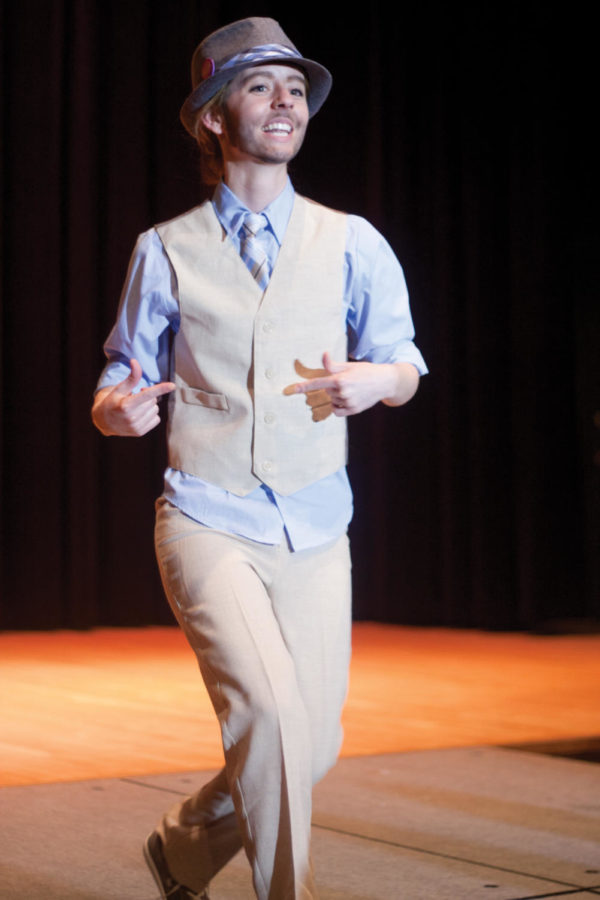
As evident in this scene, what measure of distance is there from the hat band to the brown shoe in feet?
3.63

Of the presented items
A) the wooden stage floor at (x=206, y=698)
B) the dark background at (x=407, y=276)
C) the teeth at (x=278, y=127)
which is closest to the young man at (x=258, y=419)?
the teeth at (x=278, y=127)

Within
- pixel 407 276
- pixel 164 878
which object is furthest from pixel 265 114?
pixel 407 276

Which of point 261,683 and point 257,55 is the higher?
point 257,55

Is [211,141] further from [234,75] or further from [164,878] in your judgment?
[164,878]

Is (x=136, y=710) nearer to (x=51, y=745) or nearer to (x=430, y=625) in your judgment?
(x=51, y=745)

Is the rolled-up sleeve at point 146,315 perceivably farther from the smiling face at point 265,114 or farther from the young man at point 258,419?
the smiling face at point 265,114

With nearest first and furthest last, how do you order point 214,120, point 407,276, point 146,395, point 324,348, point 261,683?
1. point 261,683
2. point 146,395
3. point 324,348
4. point 214,120
5. point 407,276

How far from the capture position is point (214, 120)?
1.96 metres

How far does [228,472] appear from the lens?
5.74ft

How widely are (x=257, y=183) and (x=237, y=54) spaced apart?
0.18 meters

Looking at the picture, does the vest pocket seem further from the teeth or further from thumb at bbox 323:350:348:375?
the teeth

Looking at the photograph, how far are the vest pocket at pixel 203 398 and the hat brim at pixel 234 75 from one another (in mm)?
414

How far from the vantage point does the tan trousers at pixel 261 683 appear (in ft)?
5.19

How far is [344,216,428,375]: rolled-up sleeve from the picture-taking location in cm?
191
